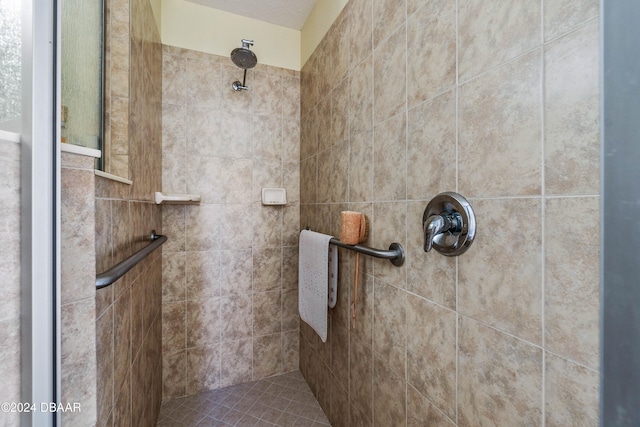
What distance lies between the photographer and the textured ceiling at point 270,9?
150 cm

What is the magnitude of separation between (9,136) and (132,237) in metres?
0.57

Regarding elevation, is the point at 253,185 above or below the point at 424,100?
below

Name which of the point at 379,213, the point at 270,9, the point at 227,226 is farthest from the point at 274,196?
the point at 270,9

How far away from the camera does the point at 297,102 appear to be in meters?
1.76

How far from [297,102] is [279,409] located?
6.35 ft

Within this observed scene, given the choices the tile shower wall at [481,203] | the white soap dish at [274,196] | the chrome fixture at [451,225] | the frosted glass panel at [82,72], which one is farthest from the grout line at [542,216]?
the white soap dish at [274,196]

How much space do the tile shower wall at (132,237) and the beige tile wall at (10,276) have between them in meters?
0.15

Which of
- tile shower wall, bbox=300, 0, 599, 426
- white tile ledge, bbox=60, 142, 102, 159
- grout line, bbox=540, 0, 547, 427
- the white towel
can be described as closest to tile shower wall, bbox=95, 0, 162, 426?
white tile ledge, bbox=60, 142, 102, 159

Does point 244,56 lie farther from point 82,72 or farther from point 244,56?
point 82,72

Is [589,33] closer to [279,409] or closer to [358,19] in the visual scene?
[358,19]

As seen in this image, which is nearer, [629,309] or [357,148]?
[629,309]

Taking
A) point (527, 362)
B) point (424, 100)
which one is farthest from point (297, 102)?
point (527, 362)

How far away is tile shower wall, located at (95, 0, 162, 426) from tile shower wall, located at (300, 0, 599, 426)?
84 cm

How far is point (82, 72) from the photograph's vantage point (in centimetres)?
73
